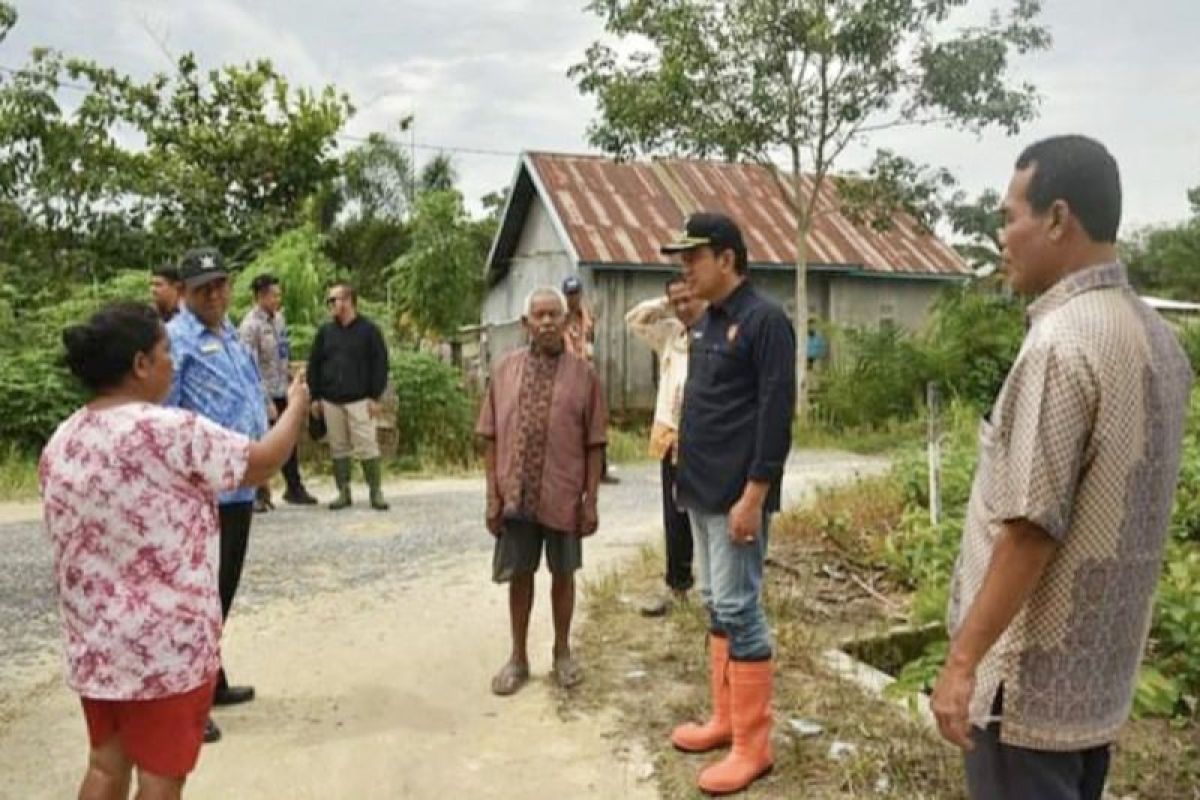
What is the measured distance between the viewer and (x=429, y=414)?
40.0 ft

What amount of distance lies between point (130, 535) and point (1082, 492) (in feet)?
6.99

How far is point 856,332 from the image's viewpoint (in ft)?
55.1

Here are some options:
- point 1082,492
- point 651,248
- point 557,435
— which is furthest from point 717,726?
point 651,248

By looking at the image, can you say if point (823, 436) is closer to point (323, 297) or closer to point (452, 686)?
point (323, 297)

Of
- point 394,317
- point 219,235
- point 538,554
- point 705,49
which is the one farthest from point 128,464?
point 219,235

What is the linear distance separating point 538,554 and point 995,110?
12.6 m

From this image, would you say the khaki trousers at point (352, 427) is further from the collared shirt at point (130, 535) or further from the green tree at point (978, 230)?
the green tree at point (978, 230)

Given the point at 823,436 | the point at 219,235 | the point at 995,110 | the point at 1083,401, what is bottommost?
the point at 823,436

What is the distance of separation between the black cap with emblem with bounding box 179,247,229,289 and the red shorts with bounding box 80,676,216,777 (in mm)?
1916

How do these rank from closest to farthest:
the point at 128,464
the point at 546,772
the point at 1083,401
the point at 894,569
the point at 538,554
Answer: the point at 1083,401 → the point at 128,464 → the point at 546,772 → the point at 538,554 → the point at 894,569

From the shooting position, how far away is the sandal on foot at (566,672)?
15.1 feet

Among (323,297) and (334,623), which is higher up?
(323,297)

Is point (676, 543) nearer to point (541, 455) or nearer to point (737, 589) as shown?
point (541, 455)

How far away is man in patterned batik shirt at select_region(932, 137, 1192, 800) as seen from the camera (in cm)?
185
